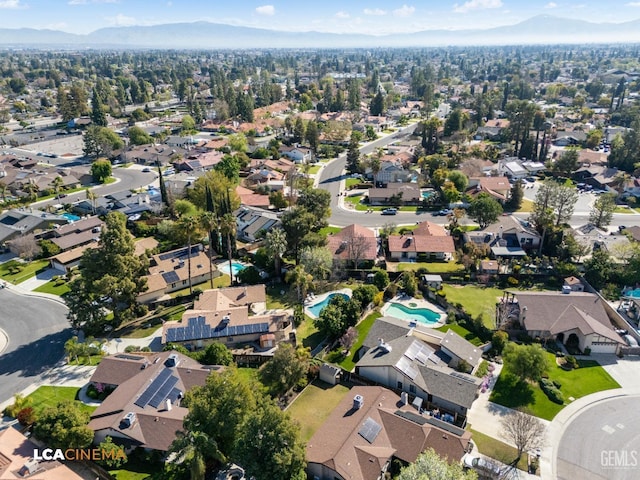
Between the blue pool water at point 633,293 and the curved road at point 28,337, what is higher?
the blue pool water at point 633,293

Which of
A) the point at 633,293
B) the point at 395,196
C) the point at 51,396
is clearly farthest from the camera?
the point at 395,196

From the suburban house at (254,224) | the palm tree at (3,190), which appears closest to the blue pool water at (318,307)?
the suburban house at (254,224)

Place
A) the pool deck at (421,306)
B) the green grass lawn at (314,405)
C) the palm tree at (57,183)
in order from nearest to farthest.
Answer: the green grass lawn at (314,405)
the pool deck at (421,306)
the palm tree at (57,183)

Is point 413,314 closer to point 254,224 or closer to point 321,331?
point 321,331

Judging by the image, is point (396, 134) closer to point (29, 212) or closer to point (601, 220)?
point (601, 220)

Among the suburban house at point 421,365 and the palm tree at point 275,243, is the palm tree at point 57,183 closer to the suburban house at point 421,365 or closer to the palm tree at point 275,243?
the palm tree at point 275,243

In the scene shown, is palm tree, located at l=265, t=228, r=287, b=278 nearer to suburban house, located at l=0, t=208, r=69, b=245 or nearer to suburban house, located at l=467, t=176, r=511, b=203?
suburban house, located at l=0, t=208, r=69, b=245

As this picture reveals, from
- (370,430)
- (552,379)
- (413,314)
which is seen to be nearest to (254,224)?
(413,314)
